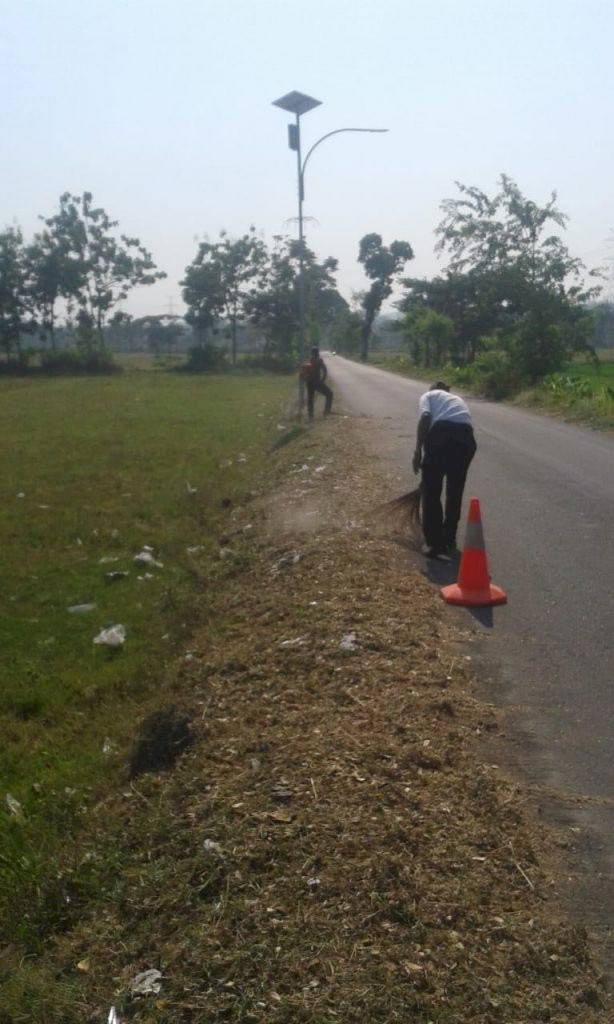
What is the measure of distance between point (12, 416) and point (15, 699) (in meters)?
25.6

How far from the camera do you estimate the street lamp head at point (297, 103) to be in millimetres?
22297

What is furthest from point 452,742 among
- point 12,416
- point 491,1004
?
point 12,416

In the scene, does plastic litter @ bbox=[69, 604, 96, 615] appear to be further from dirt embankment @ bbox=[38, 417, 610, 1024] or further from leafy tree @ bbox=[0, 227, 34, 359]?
leafy tree @ bbox=[0, 227, 34, 359]

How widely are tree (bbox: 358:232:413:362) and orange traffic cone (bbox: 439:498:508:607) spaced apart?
92854 millimetres

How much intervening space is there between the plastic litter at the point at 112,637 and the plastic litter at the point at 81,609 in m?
0.78

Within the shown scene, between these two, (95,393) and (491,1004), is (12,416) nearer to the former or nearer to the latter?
(95,393)

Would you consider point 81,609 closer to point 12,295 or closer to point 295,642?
point 295,642

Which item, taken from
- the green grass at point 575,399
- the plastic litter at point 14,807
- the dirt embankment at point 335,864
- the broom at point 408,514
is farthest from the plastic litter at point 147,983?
the green grass at point 575,399

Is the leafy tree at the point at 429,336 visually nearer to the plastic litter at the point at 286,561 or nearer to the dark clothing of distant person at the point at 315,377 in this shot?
the dark clothing of distant person at the point at 315,377

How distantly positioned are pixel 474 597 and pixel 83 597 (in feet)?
12.8

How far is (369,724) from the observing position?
16.8 ft

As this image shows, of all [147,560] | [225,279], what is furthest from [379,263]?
[147,560]

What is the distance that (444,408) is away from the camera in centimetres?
883

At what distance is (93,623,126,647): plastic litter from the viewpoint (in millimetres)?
8320
